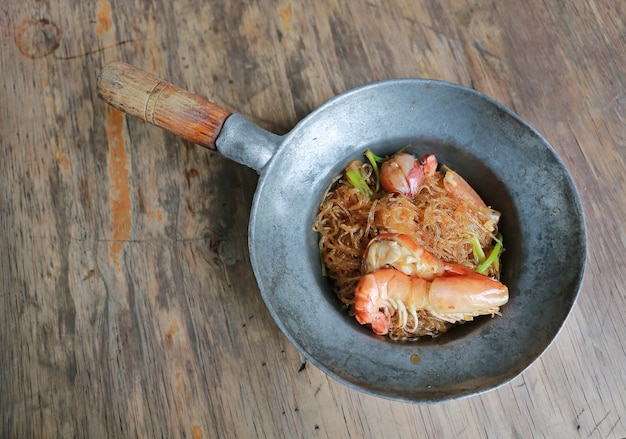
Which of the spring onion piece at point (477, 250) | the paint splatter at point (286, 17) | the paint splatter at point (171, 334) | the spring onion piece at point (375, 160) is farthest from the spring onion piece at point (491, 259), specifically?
the paint splatter at point (286, 17)

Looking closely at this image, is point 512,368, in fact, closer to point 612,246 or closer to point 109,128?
point 612,246


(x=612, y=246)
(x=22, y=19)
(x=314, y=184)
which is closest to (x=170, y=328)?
(x=314, y=184)

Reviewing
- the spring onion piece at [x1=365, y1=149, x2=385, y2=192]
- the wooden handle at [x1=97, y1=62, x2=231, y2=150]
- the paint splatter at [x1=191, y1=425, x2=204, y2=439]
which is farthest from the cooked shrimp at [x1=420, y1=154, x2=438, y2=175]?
the paint splatter at [x1=191, y1=425, x2=204, y2=439]

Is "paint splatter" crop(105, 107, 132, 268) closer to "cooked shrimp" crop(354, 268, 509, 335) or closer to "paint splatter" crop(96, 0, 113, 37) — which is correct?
"paint splatter" crop(96, 0, 113, 37)

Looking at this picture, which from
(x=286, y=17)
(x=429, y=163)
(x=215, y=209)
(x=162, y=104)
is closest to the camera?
(x=162, y=104)

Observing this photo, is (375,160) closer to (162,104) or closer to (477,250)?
(477,250)

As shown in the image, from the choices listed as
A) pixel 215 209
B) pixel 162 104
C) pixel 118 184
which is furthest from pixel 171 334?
pixel 162 104
